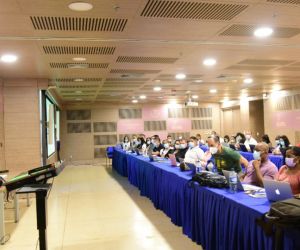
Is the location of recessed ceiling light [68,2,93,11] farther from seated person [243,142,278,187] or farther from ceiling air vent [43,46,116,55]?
seated person [243,142,278,187]

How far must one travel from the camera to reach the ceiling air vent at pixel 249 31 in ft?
15.6

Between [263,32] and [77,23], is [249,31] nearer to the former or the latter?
[263,32]

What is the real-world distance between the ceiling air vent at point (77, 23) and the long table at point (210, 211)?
225cm

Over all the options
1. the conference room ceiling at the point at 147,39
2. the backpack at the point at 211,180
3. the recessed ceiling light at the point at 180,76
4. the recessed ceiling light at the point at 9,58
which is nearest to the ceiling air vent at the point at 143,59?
the conference room ceiling at the point at 147,39

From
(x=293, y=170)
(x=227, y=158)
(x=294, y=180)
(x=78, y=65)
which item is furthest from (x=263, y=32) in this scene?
(x=78, y=65)

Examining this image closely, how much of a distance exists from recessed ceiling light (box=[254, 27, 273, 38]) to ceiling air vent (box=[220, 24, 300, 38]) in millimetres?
61

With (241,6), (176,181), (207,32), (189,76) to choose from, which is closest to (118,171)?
(189,76)

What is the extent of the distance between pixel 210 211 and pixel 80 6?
265 cm

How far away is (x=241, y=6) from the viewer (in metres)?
3.93

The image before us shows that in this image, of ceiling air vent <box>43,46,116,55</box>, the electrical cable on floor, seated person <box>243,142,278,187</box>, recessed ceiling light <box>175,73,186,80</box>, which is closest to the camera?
seated person <box>243,142,278,187</box>

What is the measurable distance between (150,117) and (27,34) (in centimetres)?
1339

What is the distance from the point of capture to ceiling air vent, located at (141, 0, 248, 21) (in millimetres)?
3828

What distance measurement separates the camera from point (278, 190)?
9.61 feet

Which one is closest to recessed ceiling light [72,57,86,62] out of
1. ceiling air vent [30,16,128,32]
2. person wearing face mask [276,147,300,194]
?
ceiling air vent [30,16,128,32]
